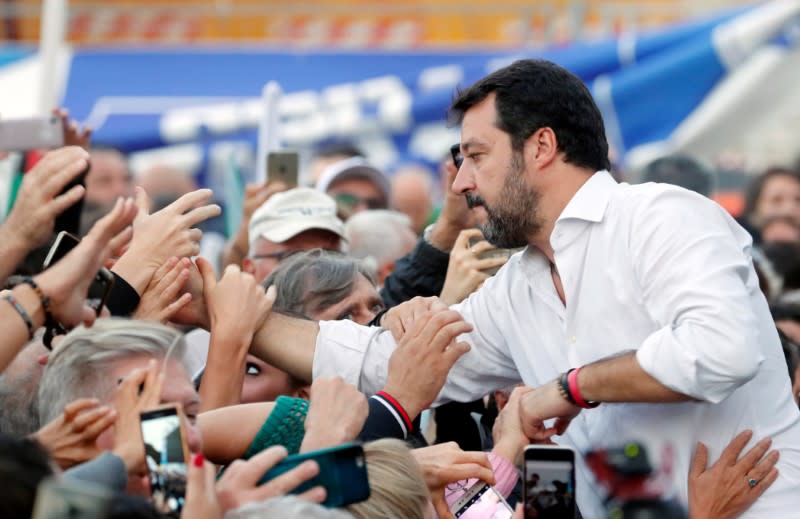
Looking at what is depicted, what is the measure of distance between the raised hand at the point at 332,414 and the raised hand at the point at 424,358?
29cm

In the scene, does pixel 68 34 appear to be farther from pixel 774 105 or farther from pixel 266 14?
pixel 774 105

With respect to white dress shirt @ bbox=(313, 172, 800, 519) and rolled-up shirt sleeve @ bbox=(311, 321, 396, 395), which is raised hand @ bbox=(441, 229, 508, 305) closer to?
white dress shirt @ bbox=(313, 172, 800, 519)

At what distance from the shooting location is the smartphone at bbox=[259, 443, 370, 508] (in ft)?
8.08

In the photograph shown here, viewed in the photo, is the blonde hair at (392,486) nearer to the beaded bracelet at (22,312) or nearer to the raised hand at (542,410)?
the raised hand at (542,410)

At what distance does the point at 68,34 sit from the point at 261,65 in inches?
107

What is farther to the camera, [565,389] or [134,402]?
[565,389]

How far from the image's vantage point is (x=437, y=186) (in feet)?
35.2

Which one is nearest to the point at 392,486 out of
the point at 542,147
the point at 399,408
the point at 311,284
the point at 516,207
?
the point at 399,408

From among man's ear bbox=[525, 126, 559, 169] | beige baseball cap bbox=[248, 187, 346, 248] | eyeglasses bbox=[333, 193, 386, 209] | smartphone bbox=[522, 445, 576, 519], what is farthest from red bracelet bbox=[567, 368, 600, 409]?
eyeglasses bbox=[333, 193, 386, 209]

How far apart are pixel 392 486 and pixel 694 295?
2.82 ft

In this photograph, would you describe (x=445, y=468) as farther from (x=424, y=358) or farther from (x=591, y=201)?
(x=591, y=201)

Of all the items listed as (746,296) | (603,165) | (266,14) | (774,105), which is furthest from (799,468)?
(266,14)

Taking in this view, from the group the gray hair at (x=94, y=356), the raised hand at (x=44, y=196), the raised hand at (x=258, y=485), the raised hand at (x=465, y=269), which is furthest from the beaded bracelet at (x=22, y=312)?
the raised hand at (x=465, y=269)

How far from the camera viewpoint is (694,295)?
9.93 ft
